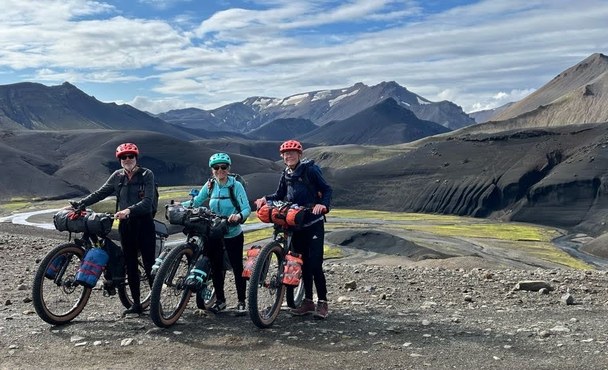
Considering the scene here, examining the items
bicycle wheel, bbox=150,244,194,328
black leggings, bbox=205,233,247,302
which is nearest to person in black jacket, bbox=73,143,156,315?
bicycle wheel, bbox=150,244,194,328

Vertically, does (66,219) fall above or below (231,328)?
above

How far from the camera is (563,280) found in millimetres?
13977

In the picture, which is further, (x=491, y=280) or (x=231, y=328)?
(x=491, y=280)

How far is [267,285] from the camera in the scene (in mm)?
8969

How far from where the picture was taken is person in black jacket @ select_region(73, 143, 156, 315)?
365 inches

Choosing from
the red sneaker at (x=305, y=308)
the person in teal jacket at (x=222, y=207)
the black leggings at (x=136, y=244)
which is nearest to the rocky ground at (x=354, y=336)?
the red sneaker at (x=305, y=308)

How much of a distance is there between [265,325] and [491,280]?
715cm

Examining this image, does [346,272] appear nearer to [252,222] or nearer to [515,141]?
[252,222]

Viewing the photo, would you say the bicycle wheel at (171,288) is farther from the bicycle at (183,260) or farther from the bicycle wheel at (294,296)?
the bicycle wheel at (294,296)

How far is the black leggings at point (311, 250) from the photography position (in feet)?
31.0

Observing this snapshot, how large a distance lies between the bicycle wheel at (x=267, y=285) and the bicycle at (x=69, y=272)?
2.42 meters

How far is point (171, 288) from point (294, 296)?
7.58ft

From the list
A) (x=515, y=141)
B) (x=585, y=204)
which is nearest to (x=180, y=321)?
(x=585, y=204)

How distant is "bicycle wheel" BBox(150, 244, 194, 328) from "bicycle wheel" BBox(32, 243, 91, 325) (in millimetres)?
1480
